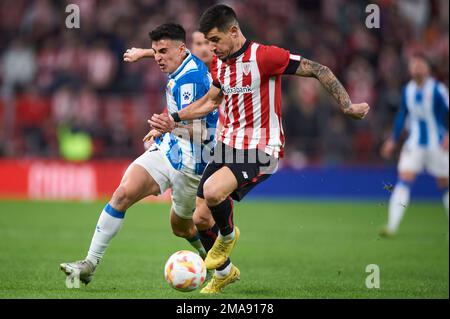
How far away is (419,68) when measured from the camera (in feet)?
42.0

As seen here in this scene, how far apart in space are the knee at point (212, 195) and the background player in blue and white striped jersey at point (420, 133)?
603 centimetres

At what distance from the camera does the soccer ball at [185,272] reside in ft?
23.1

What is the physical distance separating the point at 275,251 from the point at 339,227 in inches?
134

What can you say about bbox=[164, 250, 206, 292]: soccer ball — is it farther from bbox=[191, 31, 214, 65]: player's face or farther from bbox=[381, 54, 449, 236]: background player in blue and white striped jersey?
bbox=[381, 54, 449, 236]: background player in blue and white striped jersey

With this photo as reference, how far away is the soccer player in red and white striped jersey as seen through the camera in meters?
7.27

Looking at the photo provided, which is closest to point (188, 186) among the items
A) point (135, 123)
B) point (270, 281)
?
point (270, 281)

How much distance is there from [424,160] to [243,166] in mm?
6599

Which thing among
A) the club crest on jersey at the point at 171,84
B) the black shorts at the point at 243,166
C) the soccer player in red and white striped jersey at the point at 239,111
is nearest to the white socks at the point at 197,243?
the soccer player in red and white striped jersey at the point at 239,111

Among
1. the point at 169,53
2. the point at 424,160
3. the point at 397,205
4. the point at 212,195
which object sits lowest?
the point at 397,205

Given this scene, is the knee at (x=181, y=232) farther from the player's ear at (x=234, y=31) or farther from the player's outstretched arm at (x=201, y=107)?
the player's ear at (x=234, y=31)

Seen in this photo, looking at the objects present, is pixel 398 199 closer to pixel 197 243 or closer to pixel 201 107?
pixel 197 243

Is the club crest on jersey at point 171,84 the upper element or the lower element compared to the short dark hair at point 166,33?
lower

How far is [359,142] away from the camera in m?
19.8

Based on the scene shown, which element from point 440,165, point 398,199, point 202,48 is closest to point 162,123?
point 202,48
